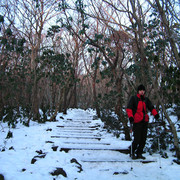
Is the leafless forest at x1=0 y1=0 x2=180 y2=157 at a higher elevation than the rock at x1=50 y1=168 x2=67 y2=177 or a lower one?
higher

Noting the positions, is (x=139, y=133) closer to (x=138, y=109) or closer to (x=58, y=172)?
(x=138, y=109)

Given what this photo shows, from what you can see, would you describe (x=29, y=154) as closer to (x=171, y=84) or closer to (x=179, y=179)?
(x=179, y=179)

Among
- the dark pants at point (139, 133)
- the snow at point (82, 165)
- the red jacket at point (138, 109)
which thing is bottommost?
the snow at point (82, 165)

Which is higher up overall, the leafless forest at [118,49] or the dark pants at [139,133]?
the leafless forest at [118,49]

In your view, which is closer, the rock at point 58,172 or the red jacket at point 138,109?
the rock at point 58,172

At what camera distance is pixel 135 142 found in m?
3.82

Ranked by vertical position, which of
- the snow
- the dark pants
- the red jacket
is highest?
the red jacket

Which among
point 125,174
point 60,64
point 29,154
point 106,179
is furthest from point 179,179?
point 60,64

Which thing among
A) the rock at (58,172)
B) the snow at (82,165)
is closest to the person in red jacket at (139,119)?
the snow at (82,165)

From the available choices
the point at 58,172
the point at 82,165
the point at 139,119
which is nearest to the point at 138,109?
the point at 139,119

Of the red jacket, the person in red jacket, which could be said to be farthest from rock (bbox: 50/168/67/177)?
the red jacket

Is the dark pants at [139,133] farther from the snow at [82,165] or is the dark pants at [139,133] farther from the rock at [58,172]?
the rock at [58,172]

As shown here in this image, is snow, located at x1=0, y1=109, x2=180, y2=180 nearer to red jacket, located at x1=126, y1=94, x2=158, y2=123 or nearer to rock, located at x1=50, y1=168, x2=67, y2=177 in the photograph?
rock, located at x1=50, y1=168, x2=67, y2=177

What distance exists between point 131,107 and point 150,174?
138 centimetres
